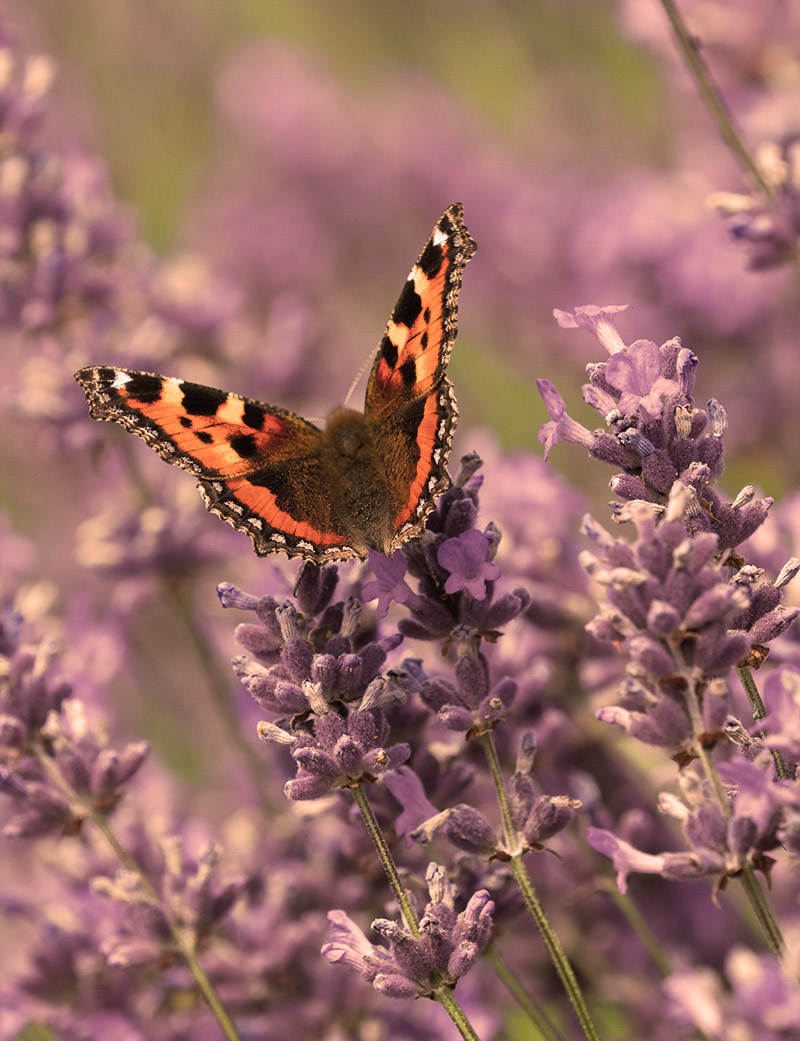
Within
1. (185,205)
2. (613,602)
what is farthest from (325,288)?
(613,602)

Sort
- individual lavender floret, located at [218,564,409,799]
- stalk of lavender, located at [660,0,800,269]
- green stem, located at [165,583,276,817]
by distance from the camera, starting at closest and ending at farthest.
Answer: individual lavender floret, located at [218,564,409,799] → stalk of lavender, located at [660,0,800,269] → green stem, located at [165,583,276,817]

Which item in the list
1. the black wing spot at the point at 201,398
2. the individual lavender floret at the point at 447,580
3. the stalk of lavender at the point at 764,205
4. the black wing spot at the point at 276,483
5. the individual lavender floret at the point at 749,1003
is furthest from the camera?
the stalk of lavender at the point at 764,205

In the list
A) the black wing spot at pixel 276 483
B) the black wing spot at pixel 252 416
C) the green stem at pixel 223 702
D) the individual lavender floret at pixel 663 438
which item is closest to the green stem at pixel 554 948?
the individual lavender floret at pixel 663 438

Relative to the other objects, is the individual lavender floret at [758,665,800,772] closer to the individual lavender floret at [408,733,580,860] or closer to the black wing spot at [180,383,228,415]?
the individual lavender floret at [408,733,580,860]

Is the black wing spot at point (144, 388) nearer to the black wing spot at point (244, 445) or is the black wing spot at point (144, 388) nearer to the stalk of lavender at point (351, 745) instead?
the black wing spot at point (244, 445)

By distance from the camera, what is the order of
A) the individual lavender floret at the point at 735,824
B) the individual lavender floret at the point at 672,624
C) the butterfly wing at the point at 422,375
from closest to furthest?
the individual lavender floret at the point at 735,824 → the individual lavender floret at the point at 672,624 → the butterfly wing at the point at 422,375

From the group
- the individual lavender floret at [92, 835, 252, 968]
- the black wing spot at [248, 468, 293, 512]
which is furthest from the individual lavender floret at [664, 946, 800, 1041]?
the black wing spot at [248, 468, 293, 512]

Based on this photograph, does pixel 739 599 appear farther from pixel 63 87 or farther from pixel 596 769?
pixel 63 87
